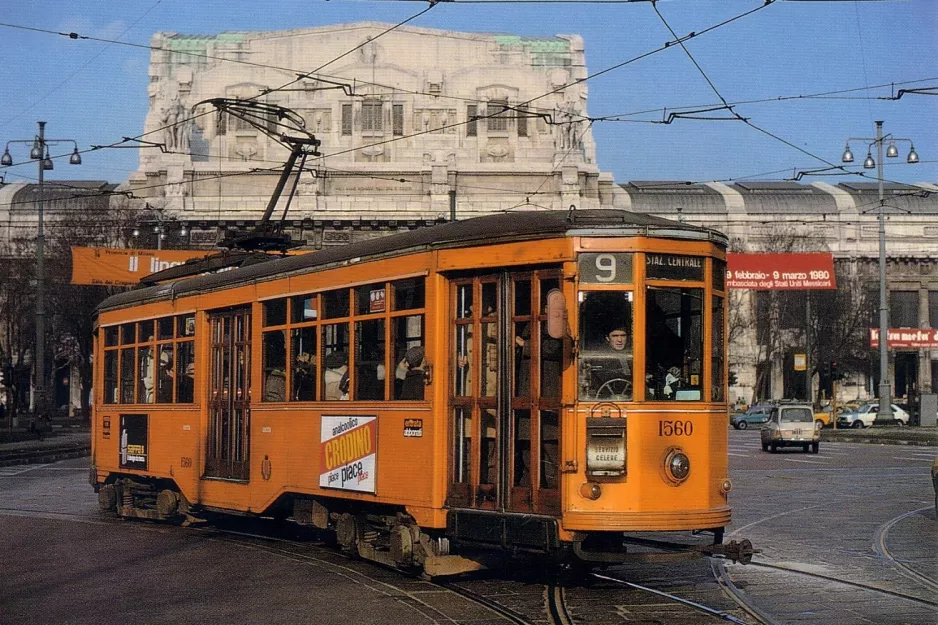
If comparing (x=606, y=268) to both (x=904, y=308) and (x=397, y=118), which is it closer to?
(x=397, y=118)

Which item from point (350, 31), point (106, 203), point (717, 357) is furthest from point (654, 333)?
point (350, 31)

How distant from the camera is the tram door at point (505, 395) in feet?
35.1

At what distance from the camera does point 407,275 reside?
11.9 m

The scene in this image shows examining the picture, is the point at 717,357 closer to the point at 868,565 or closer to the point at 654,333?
the point at 654,333

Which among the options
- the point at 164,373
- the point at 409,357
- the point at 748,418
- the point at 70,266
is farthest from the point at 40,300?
the point at 409,357

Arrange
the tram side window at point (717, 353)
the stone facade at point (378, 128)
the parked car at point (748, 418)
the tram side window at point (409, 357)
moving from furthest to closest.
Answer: the stone facade at point (378, 128) < the parked car at point (748, 418) < the tram side window at point (409, 357) < the tram side window at point (717, 353)

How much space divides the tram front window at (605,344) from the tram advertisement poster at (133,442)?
819cm

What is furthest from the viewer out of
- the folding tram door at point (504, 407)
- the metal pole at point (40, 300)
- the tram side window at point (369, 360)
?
the metal pole at point (40, 300)

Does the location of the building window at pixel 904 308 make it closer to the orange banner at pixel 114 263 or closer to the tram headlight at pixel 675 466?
the orange banner at pixel 114 263

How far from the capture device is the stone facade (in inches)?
2886

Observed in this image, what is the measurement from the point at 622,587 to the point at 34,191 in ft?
245

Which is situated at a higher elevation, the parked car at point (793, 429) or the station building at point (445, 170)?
the station building at point (445, 170)

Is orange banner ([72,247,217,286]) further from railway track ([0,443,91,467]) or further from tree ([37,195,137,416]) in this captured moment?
tree ([37,195,137,416])

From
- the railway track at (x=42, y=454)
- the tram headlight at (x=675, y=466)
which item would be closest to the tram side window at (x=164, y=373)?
the tram headlight at (x=675, y=466)
